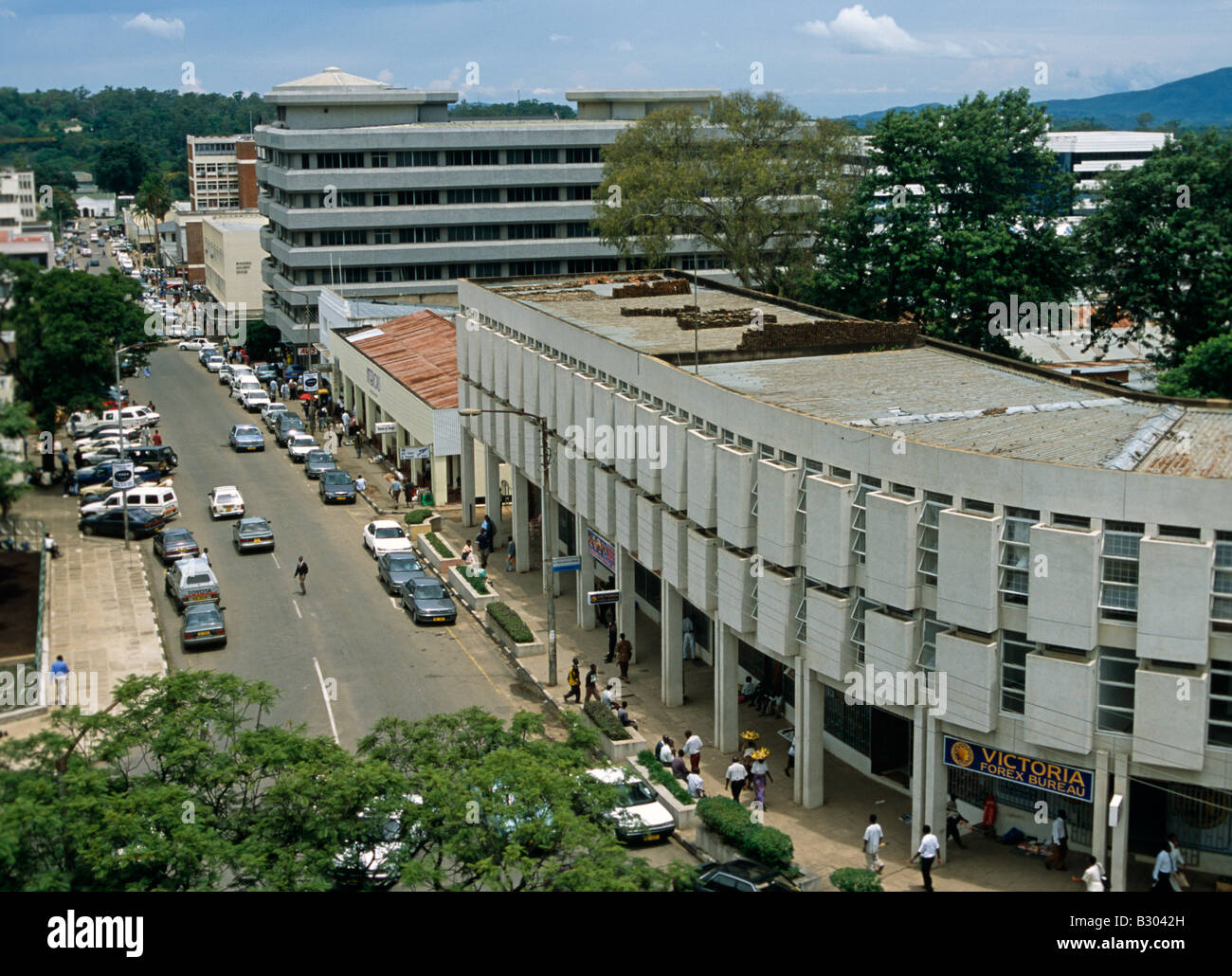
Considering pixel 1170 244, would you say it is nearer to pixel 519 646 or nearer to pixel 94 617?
pixel 519 646

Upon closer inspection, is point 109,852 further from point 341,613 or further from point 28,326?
point 28,326

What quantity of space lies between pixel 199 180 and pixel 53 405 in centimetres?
11971

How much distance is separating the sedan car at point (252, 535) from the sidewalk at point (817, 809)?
13883 millimetres

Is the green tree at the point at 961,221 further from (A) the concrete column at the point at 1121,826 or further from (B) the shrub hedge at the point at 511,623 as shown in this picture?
(A) the concrete column at the point at 1121,826

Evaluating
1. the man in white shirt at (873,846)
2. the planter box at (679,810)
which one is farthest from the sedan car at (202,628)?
the man in white shirt at (873,846)

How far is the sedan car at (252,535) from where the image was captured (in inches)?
2277

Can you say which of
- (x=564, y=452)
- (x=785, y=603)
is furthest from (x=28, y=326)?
(x=785, y=603)

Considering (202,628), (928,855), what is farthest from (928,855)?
(202,628)

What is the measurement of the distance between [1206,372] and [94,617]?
137ft

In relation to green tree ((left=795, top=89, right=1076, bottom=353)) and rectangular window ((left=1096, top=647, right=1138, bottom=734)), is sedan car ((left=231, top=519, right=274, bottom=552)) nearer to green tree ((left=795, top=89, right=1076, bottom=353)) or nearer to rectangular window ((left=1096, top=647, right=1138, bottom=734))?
green tree ((left=795, top=89, right=1076, bottom=353))

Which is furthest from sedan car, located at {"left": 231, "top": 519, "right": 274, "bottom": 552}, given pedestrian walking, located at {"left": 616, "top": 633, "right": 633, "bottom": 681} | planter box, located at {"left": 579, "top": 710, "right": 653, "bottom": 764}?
planter box, located at {"left": 579, "top": 710, "right": 653, "bottom": 764}

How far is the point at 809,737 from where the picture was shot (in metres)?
33.7

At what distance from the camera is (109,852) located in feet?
73.2

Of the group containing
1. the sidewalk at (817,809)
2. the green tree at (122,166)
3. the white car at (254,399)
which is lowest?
the sidewalk at (817,809)
